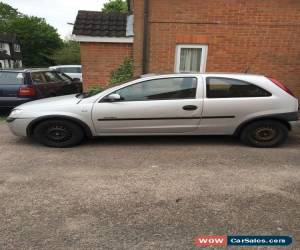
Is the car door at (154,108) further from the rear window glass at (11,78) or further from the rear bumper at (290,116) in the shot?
the rear window glass at (11,78)

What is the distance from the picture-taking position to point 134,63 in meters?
8.10

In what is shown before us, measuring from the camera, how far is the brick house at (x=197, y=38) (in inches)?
300

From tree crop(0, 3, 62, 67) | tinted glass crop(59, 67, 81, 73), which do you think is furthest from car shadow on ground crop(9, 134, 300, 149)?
tree crop(0, 3, 62, 67)

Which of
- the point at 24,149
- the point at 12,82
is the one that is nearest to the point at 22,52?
the point at 12,82

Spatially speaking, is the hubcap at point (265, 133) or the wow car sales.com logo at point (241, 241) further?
the hubcap at point (265, 133)

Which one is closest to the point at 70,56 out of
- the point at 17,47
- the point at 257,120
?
the point at 17,47

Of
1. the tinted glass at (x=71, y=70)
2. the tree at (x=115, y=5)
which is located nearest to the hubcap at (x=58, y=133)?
the tinted glass at (x=71, y=70)

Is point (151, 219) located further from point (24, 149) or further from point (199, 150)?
point (24, 149)

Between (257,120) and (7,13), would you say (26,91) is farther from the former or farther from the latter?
(7,13)

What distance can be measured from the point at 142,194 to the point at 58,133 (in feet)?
7.69

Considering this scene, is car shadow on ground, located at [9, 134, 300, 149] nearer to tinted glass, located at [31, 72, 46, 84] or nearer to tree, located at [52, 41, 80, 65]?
tinted glass, located at [31, 72, 46, 84]

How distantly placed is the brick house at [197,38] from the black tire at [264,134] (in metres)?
3.10

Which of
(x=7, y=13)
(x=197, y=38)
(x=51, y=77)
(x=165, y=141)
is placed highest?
(x=7, y=13)

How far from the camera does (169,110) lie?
4.92m
